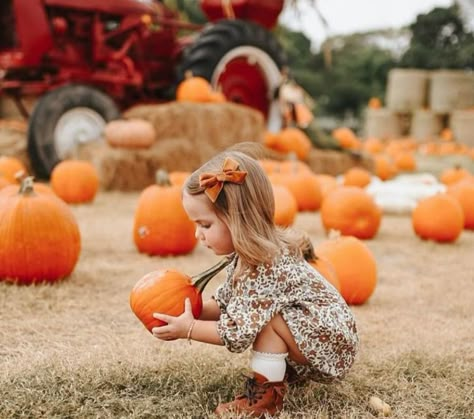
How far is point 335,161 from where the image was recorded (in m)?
9.17

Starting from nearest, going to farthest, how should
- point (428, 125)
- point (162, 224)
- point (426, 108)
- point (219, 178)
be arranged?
point (219, 178), point (162, 224), point (428, 125), point (426, 108)

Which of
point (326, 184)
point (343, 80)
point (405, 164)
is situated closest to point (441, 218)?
point (326, 184)

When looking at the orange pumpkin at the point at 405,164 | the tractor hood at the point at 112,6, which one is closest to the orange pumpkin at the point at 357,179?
the tractor hood at the point at 112,6

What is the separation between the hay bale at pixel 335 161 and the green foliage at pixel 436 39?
1190 centimetres

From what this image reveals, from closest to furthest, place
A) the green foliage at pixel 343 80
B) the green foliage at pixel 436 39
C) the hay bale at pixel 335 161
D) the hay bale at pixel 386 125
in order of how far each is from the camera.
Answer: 1. the hay bale at pixel 335 161
2. the hay bale at pixel 386 125
3. the green foliage at pixel 436 39
4. the green foliage at pixel 343 80

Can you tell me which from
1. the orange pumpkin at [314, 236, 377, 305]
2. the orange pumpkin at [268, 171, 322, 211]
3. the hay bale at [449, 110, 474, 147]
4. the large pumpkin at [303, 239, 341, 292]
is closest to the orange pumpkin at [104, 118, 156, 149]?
the orange pumpkin at [268, 171, 322, 211]

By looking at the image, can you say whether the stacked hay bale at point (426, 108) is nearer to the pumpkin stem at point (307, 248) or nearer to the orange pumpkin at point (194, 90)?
the orange pumpkin at point (194, 90)

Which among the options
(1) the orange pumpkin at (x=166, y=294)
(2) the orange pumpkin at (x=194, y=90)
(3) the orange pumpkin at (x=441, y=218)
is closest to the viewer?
(1) the orange pumpkin at (x=166, y=294)

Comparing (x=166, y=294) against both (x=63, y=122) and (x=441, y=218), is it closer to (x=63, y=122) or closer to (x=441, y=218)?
(x=441, y=218)

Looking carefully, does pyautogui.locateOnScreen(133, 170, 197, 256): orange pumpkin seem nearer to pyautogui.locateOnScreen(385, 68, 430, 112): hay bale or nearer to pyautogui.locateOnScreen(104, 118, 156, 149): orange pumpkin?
pyautogui.locateOnScreen(104, 118, 156, 149): orange pumpkin

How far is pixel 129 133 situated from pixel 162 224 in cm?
347

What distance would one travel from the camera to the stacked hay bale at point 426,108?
15407 millimetres

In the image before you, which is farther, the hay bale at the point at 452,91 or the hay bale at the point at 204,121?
the hay bale at the point at 452,91

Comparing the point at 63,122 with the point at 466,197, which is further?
the point at 63,122
